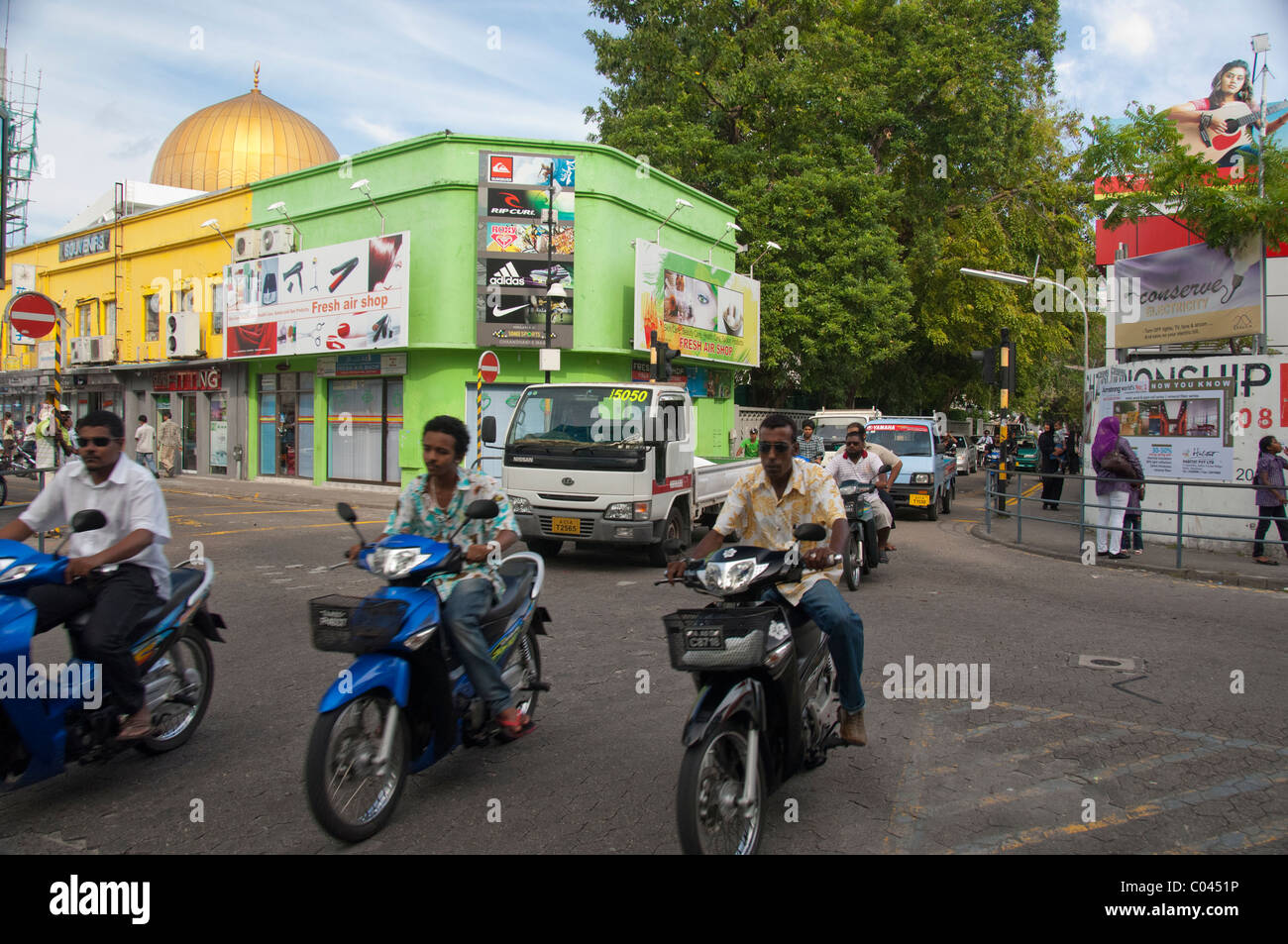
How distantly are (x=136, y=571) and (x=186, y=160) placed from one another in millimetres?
37202

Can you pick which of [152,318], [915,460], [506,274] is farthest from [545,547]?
[152,318]

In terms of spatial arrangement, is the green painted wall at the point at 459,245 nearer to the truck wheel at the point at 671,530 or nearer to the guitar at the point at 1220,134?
the truck wheel at the point at 671,530

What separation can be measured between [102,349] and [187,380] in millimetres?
4750

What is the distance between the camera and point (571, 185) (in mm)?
A: 21844

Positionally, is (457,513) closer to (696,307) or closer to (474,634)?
(474,634)

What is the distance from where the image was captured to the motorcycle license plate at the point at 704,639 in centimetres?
340

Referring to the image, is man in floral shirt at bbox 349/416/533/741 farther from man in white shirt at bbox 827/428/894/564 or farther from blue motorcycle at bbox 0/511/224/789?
man in white shirt at bbox 827/428/894/564

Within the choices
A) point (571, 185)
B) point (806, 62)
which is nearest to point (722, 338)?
point (571, 185)

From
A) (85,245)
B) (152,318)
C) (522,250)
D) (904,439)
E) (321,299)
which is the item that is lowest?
(904,439)

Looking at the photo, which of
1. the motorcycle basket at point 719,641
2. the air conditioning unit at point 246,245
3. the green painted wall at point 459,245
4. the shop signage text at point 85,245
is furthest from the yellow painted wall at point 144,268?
the motorcycle basket at point 719,641

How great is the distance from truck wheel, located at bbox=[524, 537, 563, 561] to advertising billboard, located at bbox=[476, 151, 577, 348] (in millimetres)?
10169

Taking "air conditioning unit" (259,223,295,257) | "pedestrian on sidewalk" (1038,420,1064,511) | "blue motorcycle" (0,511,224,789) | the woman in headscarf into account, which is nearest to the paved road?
"blue motorcycle" (0,511,224,789)

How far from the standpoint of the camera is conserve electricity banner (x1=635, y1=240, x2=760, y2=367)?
2288 cm

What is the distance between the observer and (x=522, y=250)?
21.5m
